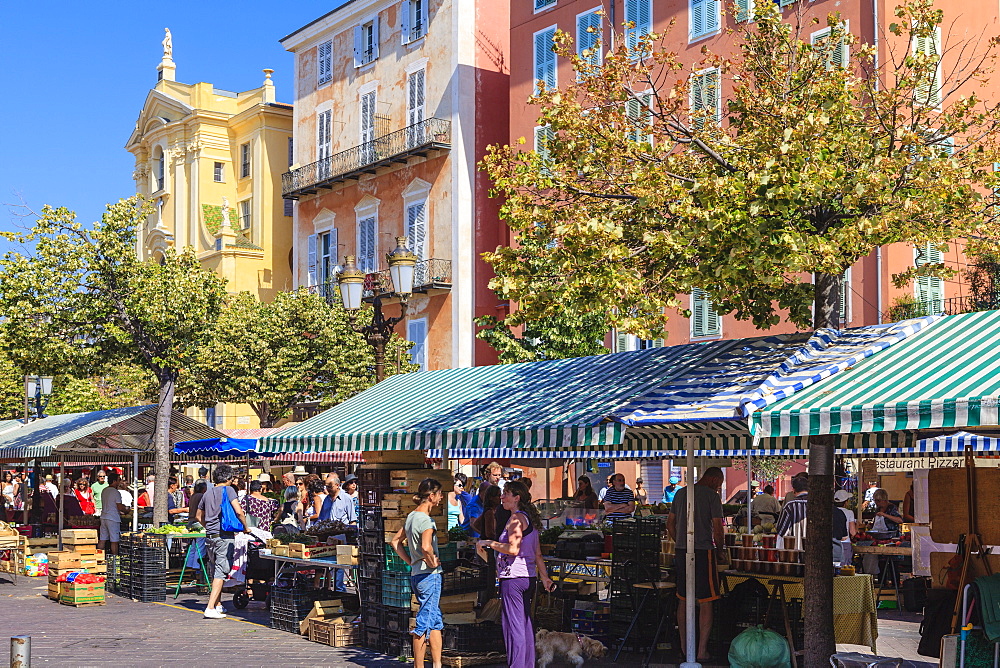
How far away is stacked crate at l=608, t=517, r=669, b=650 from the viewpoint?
1186 cm

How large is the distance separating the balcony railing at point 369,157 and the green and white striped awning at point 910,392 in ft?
94.3

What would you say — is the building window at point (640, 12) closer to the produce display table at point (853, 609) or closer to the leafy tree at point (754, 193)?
the leafy tree at point (754, 193)

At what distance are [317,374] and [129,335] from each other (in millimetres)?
12766

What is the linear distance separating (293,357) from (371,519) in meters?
A: 21.9

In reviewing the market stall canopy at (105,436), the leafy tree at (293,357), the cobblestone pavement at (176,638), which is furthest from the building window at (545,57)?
the cobblestone pavement at (176,638)

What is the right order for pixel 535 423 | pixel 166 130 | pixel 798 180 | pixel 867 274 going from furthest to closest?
pixel 166 130, pixel 867 274, pixel 535 423, pixel 798 180

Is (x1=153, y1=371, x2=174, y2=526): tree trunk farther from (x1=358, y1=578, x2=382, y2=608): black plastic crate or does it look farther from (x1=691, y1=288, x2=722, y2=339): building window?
(x1=691, y1=288, x2=722, y2=339): building window

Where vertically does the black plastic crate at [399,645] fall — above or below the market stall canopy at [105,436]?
below

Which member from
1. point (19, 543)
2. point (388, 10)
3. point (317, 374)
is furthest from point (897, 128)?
point (388, 10)

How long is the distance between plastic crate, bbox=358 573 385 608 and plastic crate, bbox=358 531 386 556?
0.94 ft

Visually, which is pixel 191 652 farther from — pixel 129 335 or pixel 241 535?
pixel 129 335

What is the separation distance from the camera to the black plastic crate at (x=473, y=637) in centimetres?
1160

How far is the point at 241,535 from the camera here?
51.0ft

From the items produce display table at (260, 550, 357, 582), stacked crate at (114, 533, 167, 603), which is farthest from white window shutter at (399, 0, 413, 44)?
produce display table at (260, 550, 357, 582)
